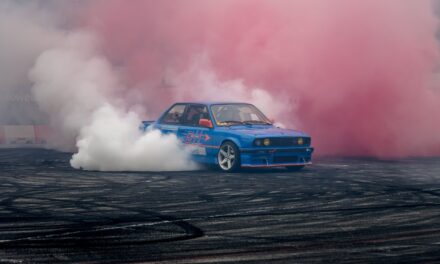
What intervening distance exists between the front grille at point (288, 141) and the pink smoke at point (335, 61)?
12.7ft

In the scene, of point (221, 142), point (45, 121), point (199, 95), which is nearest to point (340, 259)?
point (221, 142)

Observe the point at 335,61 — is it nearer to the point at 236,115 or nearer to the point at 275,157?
the point at 236,115

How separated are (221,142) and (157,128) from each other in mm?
1876

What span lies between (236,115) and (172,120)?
1353 mm

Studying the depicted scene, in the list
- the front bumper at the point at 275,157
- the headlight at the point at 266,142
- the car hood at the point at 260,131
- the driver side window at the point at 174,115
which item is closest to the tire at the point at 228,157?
the front bumper at the point at 275,157

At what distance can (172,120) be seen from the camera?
56.2 feet

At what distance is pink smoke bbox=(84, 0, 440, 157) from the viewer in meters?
20.4

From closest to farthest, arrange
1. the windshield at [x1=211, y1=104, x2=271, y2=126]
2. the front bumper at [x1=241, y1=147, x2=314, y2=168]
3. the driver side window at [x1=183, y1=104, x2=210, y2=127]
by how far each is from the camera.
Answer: the front bumper at [x1=241, y1=147, x2=314, y2=168] → the windshield at [x1=211, y1=104, x2=271, y2=126] → the driver side window at [x1=183, y1=104, x2=210, y2=127]

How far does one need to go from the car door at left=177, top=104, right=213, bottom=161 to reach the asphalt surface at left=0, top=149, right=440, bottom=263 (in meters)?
0.84

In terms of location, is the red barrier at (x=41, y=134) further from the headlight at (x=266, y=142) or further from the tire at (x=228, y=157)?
the headlight at (x=266, y=142)

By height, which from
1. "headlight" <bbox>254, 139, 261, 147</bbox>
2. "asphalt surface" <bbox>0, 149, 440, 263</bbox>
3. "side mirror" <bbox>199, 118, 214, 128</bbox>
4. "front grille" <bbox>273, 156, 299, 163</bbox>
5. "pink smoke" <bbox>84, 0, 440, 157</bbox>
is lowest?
"asphalt surface" <bbox>0, 149, 440, 263</bbox>

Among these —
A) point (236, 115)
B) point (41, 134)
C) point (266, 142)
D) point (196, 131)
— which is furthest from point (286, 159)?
point (41, 134)

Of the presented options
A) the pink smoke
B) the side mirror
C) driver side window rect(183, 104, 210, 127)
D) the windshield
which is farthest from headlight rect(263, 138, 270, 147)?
the pink smoke

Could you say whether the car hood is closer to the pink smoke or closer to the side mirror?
the side mirror
